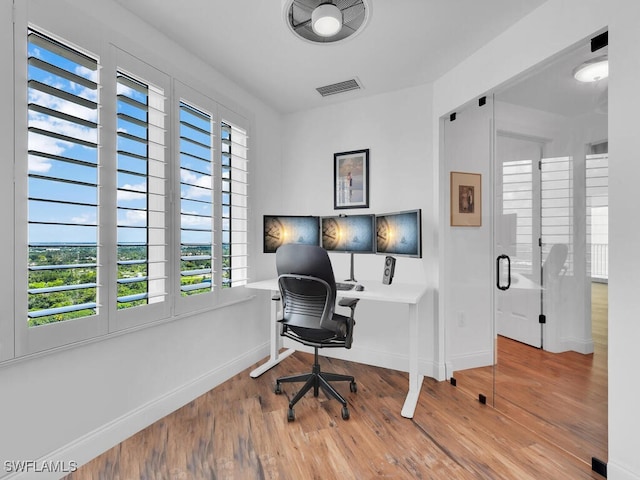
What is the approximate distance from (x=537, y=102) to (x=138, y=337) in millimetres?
2920

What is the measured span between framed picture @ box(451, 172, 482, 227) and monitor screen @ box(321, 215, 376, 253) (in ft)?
2.35

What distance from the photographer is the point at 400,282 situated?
9.62ft

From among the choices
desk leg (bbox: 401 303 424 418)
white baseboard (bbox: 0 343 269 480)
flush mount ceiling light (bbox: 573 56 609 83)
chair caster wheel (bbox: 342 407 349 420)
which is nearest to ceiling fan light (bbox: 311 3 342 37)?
flush mount ceiling light (bbox: 573 56 609 83)

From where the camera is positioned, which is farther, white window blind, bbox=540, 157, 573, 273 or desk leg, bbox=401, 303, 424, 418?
desk leg, bbox=401, 303, 424, 418

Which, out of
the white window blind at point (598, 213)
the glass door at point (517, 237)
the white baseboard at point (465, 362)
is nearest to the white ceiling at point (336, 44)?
the glass door at point (517, 237)

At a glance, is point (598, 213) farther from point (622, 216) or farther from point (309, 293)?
point (309, 293)

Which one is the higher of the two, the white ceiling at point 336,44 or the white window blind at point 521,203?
the white ceiling at point 336,44

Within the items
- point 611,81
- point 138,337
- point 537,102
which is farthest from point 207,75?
point 611,81

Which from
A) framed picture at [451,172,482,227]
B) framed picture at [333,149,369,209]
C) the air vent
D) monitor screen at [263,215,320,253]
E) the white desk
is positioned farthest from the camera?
framed picture at [333,149,369,209]

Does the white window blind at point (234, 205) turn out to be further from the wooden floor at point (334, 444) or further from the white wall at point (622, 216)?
the white wall at point (622, 216)

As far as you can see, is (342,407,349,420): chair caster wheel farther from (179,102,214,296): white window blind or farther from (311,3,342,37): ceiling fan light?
(311,3,342,37): ceiling fan light

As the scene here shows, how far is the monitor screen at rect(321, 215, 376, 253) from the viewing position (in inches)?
111

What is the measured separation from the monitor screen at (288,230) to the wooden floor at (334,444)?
1.29 meters

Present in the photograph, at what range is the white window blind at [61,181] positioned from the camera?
1.53 metres
